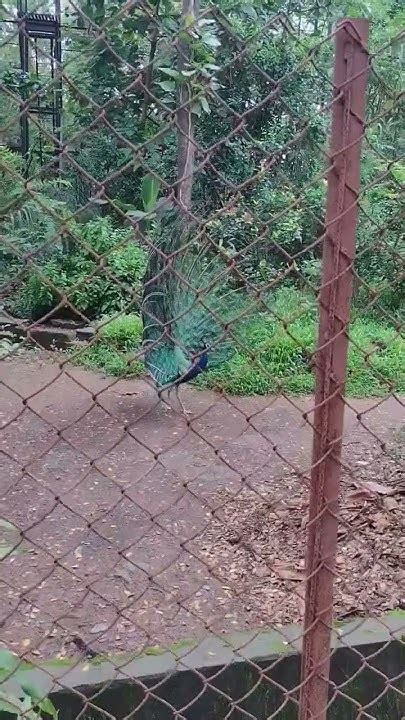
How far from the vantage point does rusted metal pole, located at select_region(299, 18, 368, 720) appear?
1201 mm

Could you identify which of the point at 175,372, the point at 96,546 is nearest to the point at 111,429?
the point at 175,372

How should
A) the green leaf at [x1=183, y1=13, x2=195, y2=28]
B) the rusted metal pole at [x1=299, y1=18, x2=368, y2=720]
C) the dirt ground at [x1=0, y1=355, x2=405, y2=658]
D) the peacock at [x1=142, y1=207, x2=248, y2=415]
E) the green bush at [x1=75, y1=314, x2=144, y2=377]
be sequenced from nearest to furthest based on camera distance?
the rusted metal pole at [x1=299, y1=18, x2=368, y2=720], the green leaf at [x1=183, y1=13, x2=195, y2=28], the dirt ground at [x1=0, y1=355, x2=405, y2=658], the peacock at [x1=142, y1=207, x2=248, y2=415], the green bush at [x1=75, y1=314, x2=144, y2=377]

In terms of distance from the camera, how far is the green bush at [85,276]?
6.66m

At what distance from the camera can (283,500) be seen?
3.14 m

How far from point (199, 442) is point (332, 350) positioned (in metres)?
2.85

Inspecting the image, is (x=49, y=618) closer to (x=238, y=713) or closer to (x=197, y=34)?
(x=238, y=713)

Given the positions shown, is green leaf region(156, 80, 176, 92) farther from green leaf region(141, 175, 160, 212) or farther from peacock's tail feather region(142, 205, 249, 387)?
green leaf region(141, 175, 160, 212)

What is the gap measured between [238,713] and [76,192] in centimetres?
698

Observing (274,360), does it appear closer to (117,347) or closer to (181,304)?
(117,347)

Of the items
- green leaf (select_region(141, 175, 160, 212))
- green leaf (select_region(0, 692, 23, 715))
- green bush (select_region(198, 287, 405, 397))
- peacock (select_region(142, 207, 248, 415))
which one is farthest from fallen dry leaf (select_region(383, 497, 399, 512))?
green leaf (select_region(0, 692, 23, 715))

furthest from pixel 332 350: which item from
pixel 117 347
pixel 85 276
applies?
pixel 85 276

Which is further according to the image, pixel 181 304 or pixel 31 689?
pixel 181 304

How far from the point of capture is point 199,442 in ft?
13.5

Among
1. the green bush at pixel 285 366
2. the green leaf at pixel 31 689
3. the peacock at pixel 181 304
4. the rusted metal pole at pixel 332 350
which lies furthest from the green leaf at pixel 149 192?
the green bush at pixel 285 366
